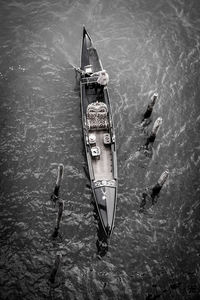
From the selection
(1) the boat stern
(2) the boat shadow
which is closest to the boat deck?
(1) the boat stern

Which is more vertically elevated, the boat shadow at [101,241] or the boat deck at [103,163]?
the boat deck at [103,163]

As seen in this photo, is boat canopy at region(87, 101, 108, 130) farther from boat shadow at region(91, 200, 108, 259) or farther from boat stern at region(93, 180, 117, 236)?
boat shadow at region(91, 200, 108, 259)

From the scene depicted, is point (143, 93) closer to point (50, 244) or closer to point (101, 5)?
point (101, 5)

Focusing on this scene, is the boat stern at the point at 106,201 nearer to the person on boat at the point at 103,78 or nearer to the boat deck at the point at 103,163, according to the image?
the boat deck at the point at 103,163

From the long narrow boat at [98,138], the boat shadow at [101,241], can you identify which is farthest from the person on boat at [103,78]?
the boat shadow at [101,241]

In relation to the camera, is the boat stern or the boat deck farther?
the boat deck

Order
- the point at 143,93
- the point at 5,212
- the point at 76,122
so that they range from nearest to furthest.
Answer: the point at 5,212 → the point at 76,122 → the point at 143,93

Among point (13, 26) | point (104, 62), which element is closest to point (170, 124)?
point (104, 62)
